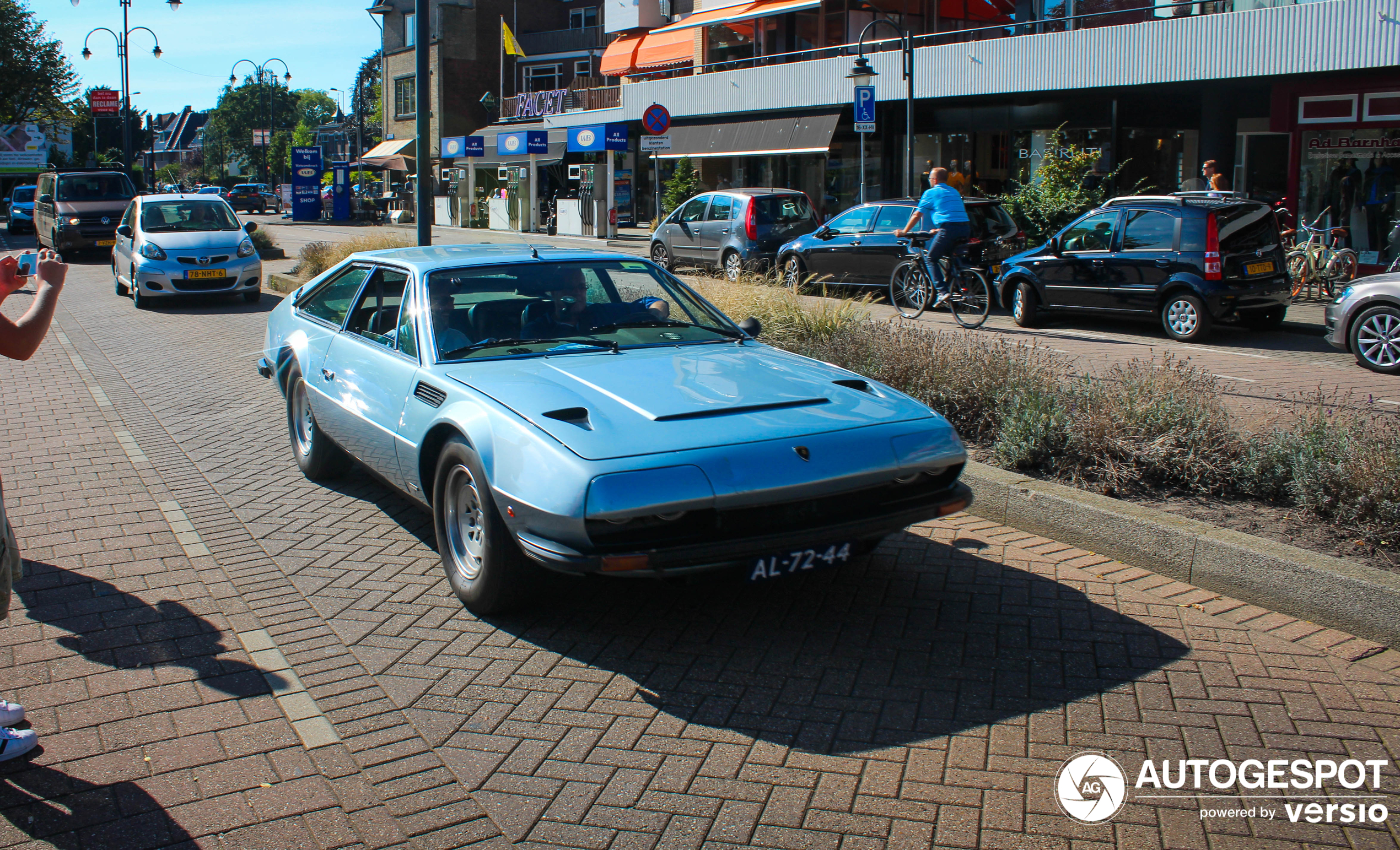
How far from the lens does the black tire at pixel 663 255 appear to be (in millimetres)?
21531

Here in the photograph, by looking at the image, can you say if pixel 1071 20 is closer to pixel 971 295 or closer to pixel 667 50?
pixel 971 295

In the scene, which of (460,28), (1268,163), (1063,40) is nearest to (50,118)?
(460,28)

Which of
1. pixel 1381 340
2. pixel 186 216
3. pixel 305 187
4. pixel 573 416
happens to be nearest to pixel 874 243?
pixel 1381 340

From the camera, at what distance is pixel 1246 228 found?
12.2m

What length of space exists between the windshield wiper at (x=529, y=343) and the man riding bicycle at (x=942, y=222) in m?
9.27

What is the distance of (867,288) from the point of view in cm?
1675

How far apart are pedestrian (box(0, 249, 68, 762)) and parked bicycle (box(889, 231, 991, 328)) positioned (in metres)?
11.3

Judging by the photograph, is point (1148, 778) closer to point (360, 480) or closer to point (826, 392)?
point (826, 392)

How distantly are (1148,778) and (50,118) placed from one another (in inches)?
2940

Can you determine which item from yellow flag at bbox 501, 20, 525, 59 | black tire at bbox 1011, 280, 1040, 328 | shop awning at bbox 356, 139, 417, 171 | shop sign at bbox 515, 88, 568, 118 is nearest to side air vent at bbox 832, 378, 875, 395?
black tire at bbox 1011, 280, 1040, 328

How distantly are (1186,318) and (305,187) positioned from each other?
44614 millimetres

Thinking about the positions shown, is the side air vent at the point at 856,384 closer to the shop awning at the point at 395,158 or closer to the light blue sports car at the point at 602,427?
the light blue sports car at the point at 602,427

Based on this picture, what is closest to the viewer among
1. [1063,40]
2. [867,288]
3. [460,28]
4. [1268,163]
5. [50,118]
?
[867,288]

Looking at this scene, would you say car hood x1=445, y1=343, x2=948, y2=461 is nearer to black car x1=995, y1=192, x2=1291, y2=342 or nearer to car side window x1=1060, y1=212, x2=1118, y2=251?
black car x1=995, y1=192, x2=1291, y2=342
